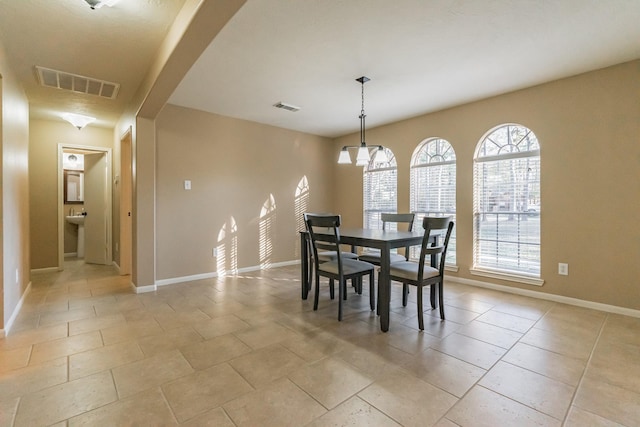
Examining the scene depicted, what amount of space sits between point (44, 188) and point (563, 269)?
24.5 feet

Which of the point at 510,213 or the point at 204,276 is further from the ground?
the point at 510,213

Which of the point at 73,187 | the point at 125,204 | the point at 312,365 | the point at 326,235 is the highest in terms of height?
the point at 73,187

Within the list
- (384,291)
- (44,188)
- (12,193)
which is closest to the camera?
(384,291)

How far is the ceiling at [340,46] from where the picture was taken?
7.00ft

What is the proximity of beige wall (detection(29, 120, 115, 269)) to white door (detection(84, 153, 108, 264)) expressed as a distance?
0.63m

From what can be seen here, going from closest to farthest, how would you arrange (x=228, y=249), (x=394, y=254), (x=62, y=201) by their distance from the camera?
(x=394, y=254) → (x=228, y=249) → (x=62, y=201)

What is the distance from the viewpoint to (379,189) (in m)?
5.36

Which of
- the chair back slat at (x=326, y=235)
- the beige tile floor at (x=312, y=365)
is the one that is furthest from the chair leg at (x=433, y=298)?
the chair back slat at (x=326, y=235)

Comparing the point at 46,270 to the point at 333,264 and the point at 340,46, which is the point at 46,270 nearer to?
the point at 333,264

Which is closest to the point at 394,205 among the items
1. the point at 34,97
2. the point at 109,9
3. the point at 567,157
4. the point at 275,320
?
the point at 567,157

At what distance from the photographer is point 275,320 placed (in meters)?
2.77

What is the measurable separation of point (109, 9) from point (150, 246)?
8.52 ft

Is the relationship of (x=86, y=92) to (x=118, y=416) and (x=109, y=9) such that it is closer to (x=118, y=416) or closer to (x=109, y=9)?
(x=109, y=9)

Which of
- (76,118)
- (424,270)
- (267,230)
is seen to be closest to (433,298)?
(424,270)
